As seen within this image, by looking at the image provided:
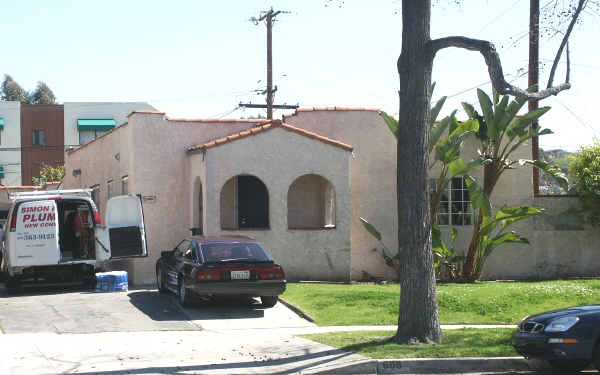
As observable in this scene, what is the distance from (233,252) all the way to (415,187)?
473 centimetres

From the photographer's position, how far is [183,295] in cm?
1427

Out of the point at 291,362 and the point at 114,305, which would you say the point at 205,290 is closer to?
the point at 114,305

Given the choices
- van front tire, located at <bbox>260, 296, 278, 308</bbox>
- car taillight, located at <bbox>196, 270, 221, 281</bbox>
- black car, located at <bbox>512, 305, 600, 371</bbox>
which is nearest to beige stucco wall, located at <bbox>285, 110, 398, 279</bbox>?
van front tire, located at <bbox>260, 296, 278, 308</bbox>

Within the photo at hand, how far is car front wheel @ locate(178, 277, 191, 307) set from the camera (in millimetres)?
14109

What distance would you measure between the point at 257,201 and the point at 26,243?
20.5 feet

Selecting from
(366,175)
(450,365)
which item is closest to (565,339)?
(450,365)

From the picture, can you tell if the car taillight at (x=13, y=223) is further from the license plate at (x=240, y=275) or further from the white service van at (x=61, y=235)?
the license plate at (x=240, y=275)

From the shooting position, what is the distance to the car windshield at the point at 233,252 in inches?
553

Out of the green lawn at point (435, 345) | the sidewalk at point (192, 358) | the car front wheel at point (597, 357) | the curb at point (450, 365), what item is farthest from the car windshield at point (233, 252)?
the car front wheel at point (597, 357)

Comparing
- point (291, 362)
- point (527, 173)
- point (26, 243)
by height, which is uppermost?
point (527, 173)

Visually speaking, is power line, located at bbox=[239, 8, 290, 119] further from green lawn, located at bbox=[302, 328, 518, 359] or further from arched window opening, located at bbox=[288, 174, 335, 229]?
green lawn, located at bbox=[302, 328, 518, 359]

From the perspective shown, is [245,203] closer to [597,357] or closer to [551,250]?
[551,250]

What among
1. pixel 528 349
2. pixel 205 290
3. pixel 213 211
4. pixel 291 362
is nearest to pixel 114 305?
pixel 205 290

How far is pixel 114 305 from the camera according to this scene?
1465 cm
